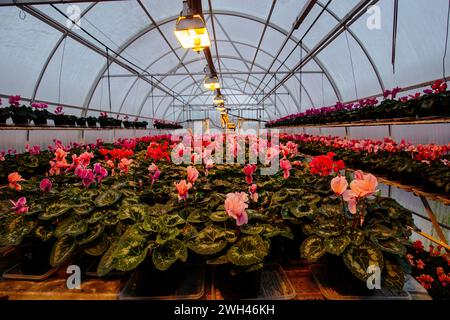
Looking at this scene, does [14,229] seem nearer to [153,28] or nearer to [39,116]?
[39,116]

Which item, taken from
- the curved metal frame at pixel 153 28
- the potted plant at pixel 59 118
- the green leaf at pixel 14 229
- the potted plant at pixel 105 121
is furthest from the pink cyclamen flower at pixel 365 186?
the potted plant at pixel 105 121

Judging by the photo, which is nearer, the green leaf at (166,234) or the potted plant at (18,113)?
the green leaf at (166,234)

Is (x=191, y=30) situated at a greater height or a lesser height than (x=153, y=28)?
lesser

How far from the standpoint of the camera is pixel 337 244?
3.92 ft

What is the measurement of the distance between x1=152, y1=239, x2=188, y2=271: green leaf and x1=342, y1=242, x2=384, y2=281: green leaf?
684mm

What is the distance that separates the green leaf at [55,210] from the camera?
1357 millimetres

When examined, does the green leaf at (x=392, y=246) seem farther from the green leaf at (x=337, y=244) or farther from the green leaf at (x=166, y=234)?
the green leaf at (x=166, y=234)

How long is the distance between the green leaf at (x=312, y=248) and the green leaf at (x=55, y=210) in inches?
47.9

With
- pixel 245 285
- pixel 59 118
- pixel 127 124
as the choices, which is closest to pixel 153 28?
pixel 127 124

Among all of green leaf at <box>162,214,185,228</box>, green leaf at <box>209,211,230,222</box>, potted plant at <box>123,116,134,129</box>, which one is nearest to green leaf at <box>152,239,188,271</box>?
green leaf at <box>162,214,185,228</box>

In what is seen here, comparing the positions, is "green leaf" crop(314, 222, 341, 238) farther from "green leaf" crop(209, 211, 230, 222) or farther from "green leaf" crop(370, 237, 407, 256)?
"green leaf" crop(209, 211, 230, 222)

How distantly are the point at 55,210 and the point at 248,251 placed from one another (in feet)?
3.46
